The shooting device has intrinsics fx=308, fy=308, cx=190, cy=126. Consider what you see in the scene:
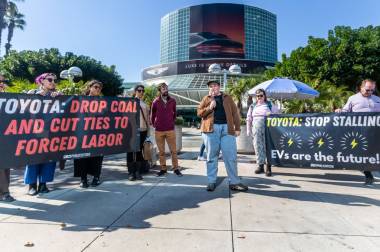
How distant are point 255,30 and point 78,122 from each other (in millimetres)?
103237

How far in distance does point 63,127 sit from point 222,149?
2516 millimetres

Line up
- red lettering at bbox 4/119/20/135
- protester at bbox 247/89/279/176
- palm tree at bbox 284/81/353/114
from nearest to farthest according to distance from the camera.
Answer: red lettering at bbox 4/119/20/135 < protester at bbox 247/89/279/176 < palm tree at bbox 284/81/353/114

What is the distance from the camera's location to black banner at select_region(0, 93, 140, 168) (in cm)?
405

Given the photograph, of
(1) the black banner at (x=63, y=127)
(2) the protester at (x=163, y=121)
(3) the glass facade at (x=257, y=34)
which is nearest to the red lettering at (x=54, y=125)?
(1) the black banner at (x=63, y=127)

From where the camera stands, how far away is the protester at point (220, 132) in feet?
16.6

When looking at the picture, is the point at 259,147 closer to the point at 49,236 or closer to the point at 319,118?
the point at 319,118

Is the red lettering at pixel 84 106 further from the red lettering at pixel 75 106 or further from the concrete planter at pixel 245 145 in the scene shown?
the concrete planter at pixel 245 145

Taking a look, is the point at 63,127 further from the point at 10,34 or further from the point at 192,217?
the point at 10,34

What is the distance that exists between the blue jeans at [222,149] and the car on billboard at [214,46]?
3258 inches

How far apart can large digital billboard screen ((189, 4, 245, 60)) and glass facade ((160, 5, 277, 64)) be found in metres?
7.94

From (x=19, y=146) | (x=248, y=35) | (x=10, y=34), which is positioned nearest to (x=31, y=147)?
(x=19, y=146)

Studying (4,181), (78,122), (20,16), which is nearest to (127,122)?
(78,122)

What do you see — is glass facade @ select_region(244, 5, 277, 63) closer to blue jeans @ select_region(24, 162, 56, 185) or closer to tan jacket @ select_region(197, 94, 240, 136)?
tan jacket @ select_region(197, 94, 240, 136)

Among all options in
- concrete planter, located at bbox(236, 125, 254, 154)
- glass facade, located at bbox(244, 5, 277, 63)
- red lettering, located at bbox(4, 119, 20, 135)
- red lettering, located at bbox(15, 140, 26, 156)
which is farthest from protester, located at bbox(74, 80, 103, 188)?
glass facade, located at bbox(244, 5, 277, 63)
